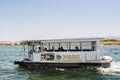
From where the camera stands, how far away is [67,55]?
30688 millimetres

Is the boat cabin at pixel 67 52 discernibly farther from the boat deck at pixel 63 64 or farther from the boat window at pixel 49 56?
the boat deck at pixel 63 64

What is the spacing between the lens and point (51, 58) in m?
31.2

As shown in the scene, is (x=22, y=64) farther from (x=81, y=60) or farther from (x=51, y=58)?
(x=81, y=60)

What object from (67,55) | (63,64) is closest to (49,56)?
(63,64)

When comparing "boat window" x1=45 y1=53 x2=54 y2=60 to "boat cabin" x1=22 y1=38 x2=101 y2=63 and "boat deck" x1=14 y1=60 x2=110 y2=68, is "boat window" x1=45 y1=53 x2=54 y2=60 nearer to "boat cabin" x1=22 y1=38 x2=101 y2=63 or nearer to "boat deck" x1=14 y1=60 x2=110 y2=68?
"boat cabin" x1=22 y1=38 x2=101 y2=63

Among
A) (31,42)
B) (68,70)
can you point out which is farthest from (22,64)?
(68,70)

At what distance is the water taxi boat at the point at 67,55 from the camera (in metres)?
30.0

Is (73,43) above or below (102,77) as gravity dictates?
above

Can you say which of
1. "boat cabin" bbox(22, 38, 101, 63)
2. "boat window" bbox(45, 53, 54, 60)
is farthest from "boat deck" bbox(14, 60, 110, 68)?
"boat window" bbox(45, 53, 54, 60)

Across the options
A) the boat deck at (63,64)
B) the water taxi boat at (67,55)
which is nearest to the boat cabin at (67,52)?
the water taxi boat at (67,55)

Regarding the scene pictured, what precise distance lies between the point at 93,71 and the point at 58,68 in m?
3.82

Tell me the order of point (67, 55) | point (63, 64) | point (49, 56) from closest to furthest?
1. point (63, 64)
2. point (67, 55)
3. point (49, 56)

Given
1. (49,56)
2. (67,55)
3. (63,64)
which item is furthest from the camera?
(49,56)

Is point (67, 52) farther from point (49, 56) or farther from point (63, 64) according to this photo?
point (49, 56)
